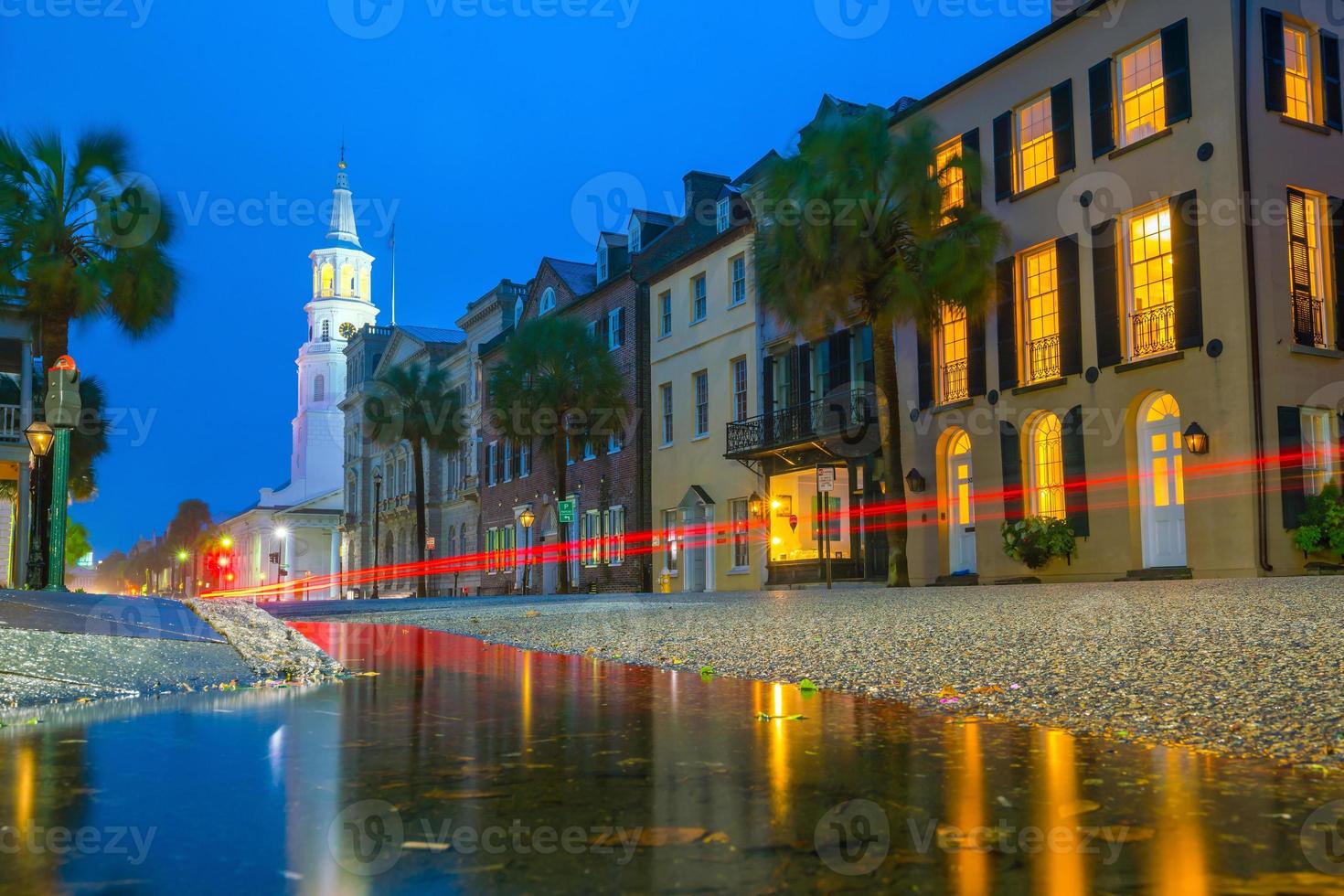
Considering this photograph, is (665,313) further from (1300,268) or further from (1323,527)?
(1323,527)

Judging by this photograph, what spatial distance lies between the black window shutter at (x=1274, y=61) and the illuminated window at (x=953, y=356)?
6.92 metres

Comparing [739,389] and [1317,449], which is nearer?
[1317,449]

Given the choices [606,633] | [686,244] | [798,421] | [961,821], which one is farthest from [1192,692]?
[686,244]

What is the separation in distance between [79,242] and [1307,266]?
22.6 metres

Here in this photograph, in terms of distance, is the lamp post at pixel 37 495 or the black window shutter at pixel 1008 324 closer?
the lamp post at pixel 37 495

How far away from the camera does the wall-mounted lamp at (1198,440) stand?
60.6 feet

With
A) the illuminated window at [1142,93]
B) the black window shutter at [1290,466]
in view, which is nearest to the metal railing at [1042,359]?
the illuminated window at [1142,93]

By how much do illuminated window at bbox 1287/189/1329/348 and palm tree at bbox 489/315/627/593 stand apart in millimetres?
21181

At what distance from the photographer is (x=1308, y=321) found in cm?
1903

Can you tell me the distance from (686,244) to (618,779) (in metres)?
36.9

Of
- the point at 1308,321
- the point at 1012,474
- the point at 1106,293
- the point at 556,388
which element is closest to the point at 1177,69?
the point at 1106,293

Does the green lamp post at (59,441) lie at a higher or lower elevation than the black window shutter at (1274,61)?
lower

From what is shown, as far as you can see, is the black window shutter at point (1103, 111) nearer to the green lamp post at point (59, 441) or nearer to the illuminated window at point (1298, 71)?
the illuminated window at point (1298, 71)

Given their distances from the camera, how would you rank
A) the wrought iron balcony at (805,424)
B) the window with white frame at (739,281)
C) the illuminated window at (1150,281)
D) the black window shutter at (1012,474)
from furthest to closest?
the window with white frame at (739,281) < the wrought iron balcony at (805,424) < the black window shutter at (1012,474) < the illuminated window at (1150,281)
